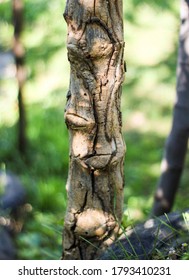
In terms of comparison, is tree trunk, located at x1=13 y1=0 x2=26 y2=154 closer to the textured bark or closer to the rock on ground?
the textured bark

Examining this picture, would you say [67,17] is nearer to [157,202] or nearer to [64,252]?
[64,252]

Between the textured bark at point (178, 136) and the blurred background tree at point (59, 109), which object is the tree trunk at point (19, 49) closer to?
the blurred background tree at point (59, 109)

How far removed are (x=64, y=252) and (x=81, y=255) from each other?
0.31ft

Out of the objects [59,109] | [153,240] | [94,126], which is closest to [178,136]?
[153,240]

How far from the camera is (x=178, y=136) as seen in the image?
317 cm

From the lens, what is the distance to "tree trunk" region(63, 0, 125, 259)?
1991mm

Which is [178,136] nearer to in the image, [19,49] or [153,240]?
[153,240]

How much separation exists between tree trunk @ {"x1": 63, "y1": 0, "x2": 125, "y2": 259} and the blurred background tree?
2.21ft

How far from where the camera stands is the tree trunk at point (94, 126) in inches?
78.4

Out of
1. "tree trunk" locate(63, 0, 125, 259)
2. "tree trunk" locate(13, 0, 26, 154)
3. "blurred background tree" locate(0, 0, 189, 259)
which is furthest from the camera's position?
"tree trunk" locate(13, 0, 26, 154)

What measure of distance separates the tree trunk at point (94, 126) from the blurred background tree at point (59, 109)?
0.67 meters

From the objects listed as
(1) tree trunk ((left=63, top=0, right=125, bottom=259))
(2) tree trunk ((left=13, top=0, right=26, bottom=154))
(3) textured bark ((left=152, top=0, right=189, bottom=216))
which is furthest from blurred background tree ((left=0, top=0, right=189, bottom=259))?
(1) tree trunk ((left=63, top=0, right=125, bottom=259))
